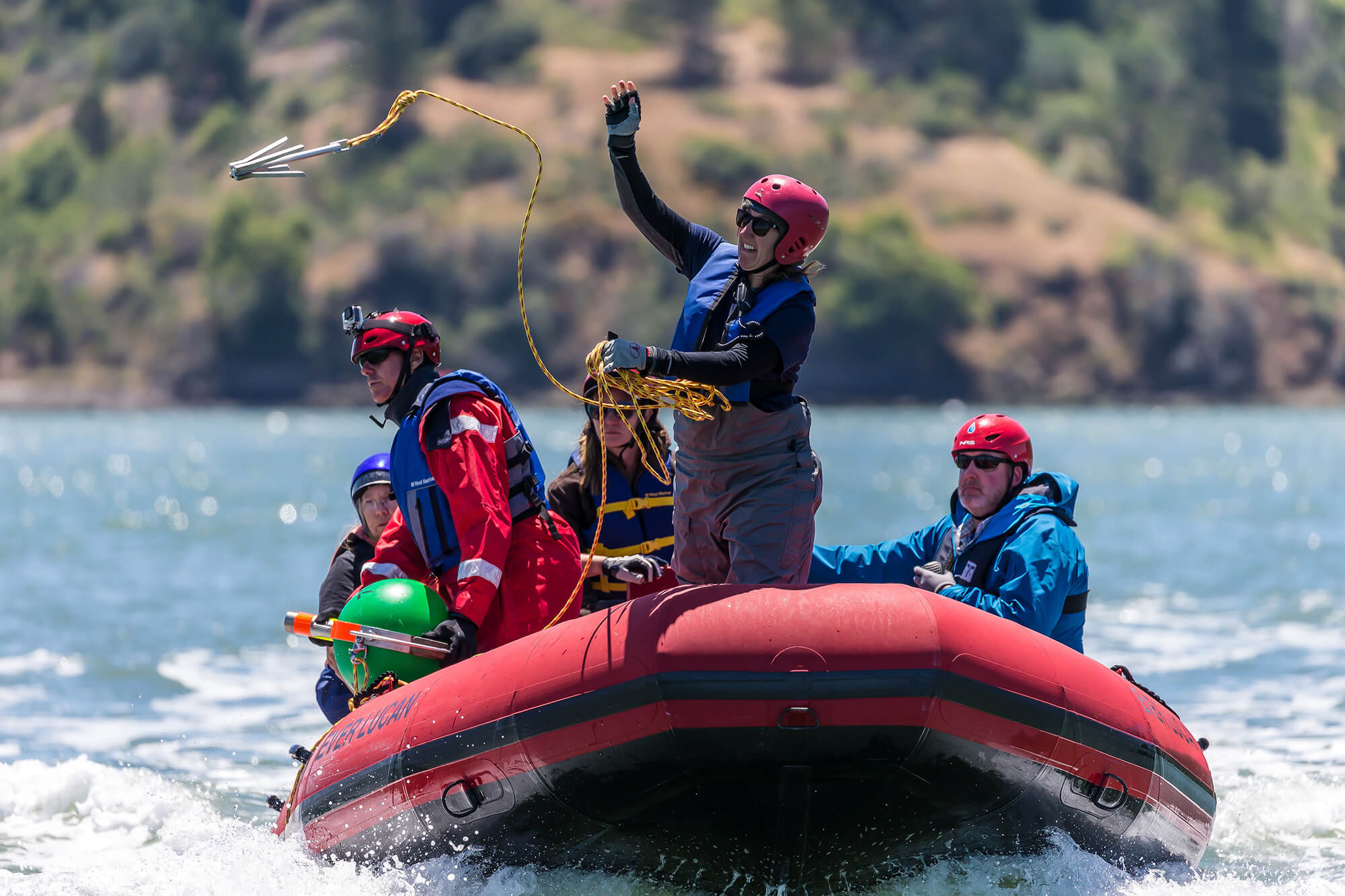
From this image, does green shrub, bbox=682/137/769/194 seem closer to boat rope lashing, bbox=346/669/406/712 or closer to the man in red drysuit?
the man in red drysuit

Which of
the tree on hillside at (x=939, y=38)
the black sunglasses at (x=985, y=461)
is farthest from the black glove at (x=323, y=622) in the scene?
the tree on hillside at (x=939, y=38)

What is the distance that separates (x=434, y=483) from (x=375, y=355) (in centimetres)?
55

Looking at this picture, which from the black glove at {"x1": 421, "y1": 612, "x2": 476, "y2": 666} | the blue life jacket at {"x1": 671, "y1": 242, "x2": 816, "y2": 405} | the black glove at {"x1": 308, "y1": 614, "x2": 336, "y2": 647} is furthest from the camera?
the black glove at {"x1": 308, "y1": 614, "x2": 336, "y2": 647}

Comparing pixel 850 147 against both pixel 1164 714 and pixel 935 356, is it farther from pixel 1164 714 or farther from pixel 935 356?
pixel 1164 714

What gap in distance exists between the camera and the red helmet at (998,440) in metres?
6.11

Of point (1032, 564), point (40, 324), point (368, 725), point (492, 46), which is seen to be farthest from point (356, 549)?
point (492, 46)

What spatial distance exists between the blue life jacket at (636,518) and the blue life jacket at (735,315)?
1984 mm

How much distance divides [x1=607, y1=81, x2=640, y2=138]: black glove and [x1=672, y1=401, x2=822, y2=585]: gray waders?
94cm

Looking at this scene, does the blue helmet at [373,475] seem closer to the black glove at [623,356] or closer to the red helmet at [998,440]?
the red helmet at [998,440]

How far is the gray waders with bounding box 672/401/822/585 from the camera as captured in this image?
16.9ft

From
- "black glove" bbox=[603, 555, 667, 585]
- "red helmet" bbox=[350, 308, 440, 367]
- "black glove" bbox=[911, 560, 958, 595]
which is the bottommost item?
"black glove" bbox=[603, 555, 667, 585]

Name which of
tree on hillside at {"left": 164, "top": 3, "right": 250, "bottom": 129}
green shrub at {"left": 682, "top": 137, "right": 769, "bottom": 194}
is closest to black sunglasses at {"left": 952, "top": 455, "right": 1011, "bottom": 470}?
green shrub at {"left": 682, "top": 137, "right": 769, "bottom": 194}

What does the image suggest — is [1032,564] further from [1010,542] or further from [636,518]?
[636,518]

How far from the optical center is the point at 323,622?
6094 millimetres
